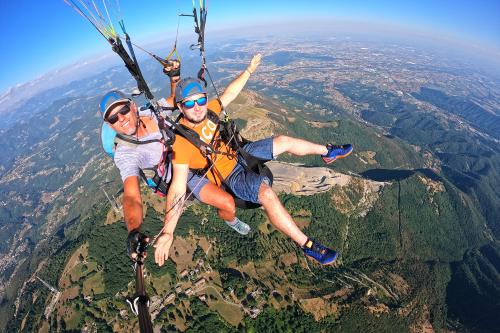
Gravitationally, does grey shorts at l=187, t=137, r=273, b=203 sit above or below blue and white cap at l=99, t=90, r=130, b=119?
below

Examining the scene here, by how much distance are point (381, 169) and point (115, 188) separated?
13150 centimetres

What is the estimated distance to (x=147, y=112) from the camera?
25.2 ft

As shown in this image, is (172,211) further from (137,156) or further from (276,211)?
(276,211)

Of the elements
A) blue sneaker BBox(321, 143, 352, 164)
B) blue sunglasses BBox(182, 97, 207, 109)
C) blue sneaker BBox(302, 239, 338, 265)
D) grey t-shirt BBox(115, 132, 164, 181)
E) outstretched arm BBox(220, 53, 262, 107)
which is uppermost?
blue sunglasses BBox(182, 97, 207, 109)

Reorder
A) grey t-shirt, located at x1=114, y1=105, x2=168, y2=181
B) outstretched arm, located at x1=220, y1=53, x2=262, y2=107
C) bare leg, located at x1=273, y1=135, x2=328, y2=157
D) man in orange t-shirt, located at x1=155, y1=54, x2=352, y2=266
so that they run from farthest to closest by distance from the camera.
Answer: outstretched arm, located at x1=220, y1=53, x2=262, y2=107, bare leg, located at x1=273, y1=135, x2=328, y2=157, man in orange t-shirt, located at x1=155, y1=54, x2=352, y2=266, grey t-shirt, located at x1=114, y1=105, x2=168, y2=181

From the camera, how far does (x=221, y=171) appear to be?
302 inches

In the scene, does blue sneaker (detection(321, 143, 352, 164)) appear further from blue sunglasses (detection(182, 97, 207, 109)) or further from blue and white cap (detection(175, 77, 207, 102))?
blue and white cap (detection(175, 77, 207, 102))

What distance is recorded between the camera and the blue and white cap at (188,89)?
7.00m

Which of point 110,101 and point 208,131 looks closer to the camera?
point 110,101

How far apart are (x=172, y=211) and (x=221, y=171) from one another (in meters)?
2.11

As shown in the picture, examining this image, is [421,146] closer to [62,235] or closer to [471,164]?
[471,164]

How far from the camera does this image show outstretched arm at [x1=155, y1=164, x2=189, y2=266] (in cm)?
507

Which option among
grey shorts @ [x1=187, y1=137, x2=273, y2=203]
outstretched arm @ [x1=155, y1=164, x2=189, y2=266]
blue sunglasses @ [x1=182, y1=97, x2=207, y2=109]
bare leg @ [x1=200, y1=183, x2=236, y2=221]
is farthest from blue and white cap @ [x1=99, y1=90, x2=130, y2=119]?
bare leg @ [x1=200, y1=183, x2=236, y2=221]

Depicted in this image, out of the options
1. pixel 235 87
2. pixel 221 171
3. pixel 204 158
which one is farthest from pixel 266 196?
pixel 235 87
